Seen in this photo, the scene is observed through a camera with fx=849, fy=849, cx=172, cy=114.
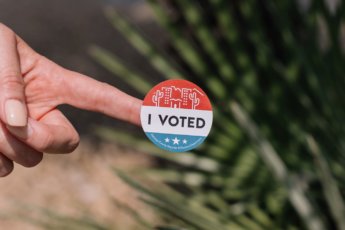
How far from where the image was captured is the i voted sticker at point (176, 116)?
473mm

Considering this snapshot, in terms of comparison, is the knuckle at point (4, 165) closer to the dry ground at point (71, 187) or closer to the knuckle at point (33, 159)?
the knuckle at point (33, 159)

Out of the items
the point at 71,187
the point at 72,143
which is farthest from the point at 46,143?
the point at 71,187

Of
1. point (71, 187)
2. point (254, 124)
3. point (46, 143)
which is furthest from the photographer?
point (71, 187)

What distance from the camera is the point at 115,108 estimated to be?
19.1 inches

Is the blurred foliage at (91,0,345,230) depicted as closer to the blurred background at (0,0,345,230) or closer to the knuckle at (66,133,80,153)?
the blurred background at (0,0,345,230)

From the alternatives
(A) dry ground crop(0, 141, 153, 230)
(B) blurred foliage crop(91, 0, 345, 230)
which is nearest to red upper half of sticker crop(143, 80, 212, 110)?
(B) blurred foliage crop(91, 0, 345, 230)

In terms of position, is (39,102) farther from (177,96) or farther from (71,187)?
(71,187)

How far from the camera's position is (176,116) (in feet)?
1.57

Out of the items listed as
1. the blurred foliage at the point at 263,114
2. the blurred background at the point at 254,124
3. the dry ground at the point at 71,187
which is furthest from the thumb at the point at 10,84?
the dry ground at the point at 71,187

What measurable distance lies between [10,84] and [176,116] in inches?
3.7

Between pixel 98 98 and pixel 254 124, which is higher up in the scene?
pixel 254 124

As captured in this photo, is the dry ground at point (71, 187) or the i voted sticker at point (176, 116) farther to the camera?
the dry ground at point (71, 187)

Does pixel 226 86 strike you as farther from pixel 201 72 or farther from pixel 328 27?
pixel 328 27

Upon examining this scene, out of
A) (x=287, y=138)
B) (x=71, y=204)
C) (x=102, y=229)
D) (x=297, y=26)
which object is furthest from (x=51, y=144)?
(x=71, y=204)
